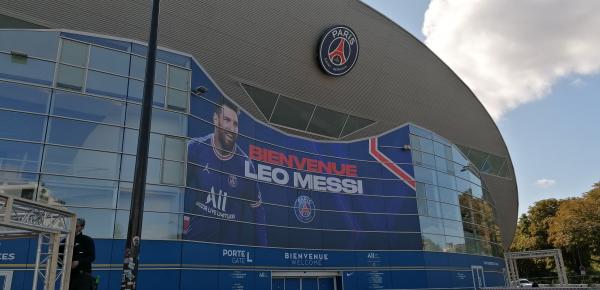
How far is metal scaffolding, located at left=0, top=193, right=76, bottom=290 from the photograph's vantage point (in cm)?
838

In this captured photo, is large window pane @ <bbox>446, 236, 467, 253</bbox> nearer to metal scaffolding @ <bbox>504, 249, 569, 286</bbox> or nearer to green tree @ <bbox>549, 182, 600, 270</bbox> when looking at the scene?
metal scaffolding @ <bbox>504, 249, 569, 286</bbox>

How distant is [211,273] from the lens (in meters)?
19.7

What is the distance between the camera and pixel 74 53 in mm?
18938

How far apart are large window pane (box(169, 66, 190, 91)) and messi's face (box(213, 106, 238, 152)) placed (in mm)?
1945

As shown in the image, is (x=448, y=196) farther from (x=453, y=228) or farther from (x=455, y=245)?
(x=455, y=245)

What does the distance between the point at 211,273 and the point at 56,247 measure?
36.3 feet

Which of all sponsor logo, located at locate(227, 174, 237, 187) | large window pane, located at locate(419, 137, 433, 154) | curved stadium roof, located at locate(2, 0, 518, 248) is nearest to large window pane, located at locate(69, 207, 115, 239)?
all sponsor logo, located at locate(227, 174, 237, 187)

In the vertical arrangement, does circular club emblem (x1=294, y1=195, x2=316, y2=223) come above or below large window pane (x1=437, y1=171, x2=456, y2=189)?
below

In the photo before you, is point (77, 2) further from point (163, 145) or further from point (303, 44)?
point (303, 44)

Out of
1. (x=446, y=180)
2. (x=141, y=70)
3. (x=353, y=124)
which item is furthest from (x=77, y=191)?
(x=446, y=180)

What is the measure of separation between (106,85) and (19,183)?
486 centimetres

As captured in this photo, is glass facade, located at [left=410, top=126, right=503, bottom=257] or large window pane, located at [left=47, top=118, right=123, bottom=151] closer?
large window pane, located at [left=47, top=118, right=123, bottom=151]

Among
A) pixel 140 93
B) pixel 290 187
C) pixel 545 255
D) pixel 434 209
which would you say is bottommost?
pixel 545 255

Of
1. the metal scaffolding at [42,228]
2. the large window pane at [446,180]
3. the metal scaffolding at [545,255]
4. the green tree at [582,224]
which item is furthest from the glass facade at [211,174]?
the green tree at [582,224]
